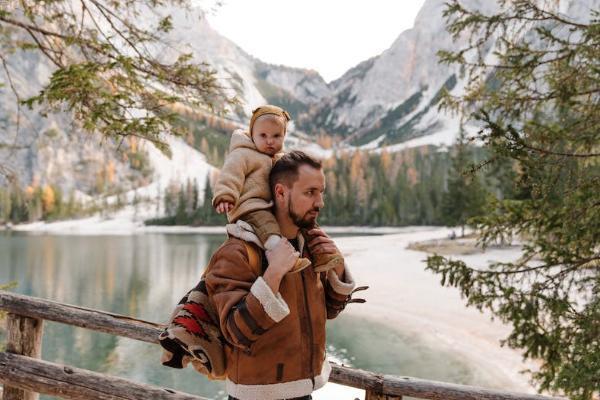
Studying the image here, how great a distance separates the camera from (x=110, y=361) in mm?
15531

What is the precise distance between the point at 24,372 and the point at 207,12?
3.70 m

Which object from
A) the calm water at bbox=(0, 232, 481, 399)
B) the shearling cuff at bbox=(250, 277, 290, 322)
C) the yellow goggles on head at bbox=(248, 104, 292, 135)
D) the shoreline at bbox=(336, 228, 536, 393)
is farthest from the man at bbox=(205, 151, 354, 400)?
the calm water at bbox=(0, 232, 481, 399)

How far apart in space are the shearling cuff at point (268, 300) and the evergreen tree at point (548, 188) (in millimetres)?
3227

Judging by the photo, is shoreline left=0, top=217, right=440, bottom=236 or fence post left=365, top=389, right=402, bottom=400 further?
shoreline left=0, top=217, right=440, bottom=236

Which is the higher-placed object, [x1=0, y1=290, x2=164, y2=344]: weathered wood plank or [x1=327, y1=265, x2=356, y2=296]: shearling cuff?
[x1=327, y1=265, x2=356, y2=296]: shearling cuff

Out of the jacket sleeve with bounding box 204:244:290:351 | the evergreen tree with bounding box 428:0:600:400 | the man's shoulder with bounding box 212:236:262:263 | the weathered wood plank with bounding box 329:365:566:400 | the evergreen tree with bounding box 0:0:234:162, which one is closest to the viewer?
the jacket sleeve with bounding box 204:244:290:351

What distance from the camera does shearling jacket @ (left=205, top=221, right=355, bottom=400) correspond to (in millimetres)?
1789

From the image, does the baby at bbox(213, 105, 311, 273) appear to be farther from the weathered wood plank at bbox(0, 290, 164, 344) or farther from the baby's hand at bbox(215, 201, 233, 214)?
the weathered wood plank at bbox(0, 290, 164, 344)

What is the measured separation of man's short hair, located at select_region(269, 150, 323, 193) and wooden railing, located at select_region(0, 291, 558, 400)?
5.09 ft

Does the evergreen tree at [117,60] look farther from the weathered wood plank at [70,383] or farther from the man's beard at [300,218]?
the man's beard at [300,218]

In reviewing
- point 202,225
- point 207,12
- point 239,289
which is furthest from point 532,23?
point 202,225

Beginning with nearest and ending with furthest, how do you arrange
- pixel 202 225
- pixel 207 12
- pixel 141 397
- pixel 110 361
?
1. pixel 141 397
2. pixel 207 12
3. pixel 110 361
4. pixel 202 225

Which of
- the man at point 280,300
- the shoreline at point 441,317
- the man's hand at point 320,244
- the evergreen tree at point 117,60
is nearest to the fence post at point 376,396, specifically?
the man at point 280,300

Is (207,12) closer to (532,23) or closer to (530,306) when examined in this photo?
(532,23)
